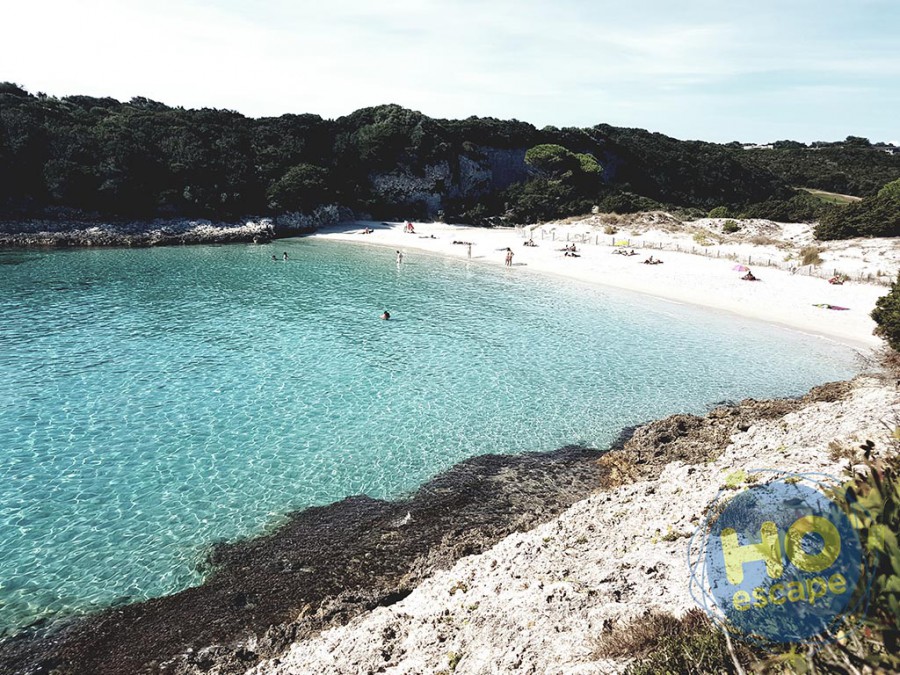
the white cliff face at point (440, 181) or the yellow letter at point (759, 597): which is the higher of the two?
the white cliff face at point (440, 181)

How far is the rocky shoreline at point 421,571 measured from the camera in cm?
771

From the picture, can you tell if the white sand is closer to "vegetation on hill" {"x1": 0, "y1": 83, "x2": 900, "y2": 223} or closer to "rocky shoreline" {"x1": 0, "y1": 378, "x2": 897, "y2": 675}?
"vegetation on hill" {"x1": 0, "y1": 83, "x2": 900, "y2": 223}

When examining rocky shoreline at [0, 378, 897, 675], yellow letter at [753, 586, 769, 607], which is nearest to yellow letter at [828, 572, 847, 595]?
yellow letter at [753, 586, 769, 607]

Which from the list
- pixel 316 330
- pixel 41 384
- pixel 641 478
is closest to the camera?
pixel 641 478

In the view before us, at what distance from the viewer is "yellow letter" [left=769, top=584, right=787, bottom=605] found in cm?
461

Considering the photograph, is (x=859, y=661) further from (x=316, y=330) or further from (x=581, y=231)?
(x=581, y=231)

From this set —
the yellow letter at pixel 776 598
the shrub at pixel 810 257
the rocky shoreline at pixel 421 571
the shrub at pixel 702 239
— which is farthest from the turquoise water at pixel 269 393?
the shrub at pixel 702 239

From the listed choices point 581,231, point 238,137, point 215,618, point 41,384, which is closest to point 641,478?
point 215,618

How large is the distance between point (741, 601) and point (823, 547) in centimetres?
154

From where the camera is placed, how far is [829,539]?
166 inches

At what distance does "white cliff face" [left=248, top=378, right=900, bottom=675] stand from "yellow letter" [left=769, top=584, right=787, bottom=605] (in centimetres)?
183

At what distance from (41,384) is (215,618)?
1542 centimetres

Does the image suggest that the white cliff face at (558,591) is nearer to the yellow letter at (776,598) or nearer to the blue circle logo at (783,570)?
the blue circle logo at (783,570)

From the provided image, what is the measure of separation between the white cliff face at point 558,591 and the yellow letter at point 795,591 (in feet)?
7.03
